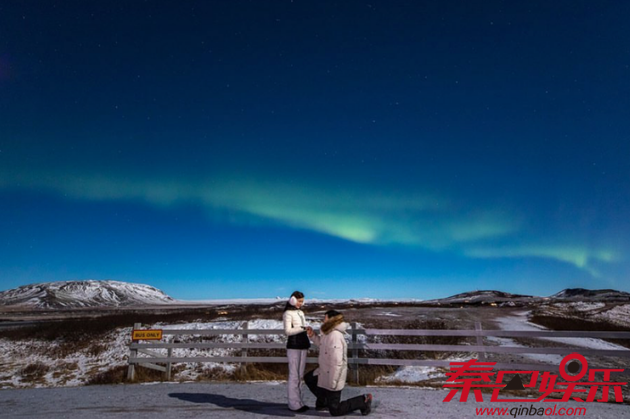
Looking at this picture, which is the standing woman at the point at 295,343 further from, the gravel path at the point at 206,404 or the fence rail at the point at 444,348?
the fence rail at the point at 444,348

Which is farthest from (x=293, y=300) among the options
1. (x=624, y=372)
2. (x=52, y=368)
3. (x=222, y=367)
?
(x=52, y=368)

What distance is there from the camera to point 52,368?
59.0ft

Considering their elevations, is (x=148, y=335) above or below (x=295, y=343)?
below

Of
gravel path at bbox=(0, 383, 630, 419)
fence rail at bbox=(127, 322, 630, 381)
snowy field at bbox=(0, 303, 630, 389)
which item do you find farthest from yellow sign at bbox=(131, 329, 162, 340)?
gravel path at bbox=(0, 383, 630, 419)

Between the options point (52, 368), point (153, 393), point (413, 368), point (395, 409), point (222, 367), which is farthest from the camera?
point (52, 368)

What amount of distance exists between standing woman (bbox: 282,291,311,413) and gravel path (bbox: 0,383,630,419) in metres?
0.28

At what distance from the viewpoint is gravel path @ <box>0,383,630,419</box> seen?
721 centimetres

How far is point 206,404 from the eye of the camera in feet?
26.5

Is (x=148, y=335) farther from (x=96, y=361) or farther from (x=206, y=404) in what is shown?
(x=96, y=361)

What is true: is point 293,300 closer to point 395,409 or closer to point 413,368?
point 395,409

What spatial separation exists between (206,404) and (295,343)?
251cm

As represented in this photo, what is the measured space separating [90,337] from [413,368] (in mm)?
24132

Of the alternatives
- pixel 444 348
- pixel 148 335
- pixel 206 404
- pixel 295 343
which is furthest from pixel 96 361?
pixel 444 348

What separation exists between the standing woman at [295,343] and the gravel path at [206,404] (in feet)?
0.93
